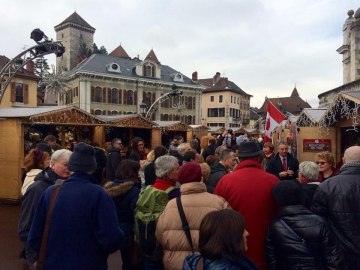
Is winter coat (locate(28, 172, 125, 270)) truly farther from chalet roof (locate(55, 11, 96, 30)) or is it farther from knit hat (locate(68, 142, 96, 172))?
chalet roof (locate(55, 11, 96, 30))

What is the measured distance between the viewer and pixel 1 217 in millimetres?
7738

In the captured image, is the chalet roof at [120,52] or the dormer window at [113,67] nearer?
the dormer window at [113,67]

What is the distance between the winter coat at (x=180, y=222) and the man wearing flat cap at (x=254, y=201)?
203 millimetres

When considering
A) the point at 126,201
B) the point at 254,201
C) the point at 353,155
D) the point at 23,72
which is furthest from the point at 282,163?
the point at 23,72

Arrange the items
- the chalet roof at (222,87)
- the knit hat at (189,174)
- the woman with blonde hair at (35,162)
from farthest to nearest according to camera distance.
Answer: the chalet roof at (222,87), the woman with blonde hair at (35,162), the knit hat at (189,174)

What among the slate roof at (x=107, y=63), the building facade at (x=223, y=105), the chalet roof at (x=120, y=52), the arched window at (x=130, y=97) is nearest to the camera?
the slate roof at (x=107, y=63)

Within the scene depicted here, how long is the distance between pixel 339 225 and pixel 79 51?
2988 inches

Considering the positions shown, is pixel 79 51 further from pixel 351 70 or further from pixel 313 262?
pixel 313 262

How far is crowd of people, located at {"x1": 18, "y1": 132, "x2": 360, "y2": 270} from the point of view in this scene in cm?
253

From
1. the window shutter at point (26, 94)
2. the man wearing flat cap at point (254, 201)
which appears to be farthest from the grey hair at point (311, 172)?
the window shutter at point (26, 94)

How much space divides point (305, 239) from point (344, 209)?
0.68m

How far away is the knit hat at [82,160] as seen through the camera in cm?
268

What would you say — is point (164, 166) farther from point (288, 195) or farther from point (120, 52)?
point (120, 52)

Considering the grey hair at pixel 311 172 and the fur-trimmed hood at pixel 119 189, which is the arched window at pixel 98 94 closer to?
the fur-trimmed hood at pixel 119 189
